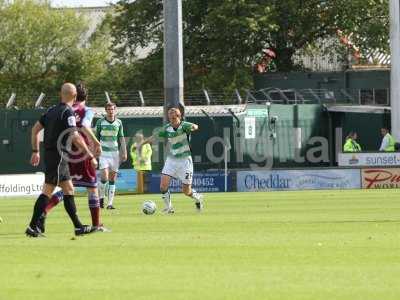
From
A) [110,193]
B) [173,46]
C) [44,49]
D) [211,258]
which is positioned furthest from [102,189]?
[44,49]

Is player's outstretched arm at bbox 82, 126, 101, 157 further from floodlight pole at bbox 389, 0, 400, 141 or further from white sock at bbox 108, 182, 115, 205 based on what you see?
floodlight pole at bbox 389, 0, 400, 141

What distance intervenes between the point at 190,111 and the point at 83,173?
27583 millimetres

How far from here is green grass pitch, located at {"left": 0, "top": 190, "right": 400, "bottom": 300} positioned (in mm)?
10641

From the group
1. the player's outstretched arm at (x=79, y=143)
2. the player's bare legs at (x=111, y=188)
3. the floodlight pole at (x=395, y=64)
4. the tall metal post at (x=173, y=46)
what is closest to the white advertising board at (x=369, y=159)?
the floodlight pole at (x=395, y=64)

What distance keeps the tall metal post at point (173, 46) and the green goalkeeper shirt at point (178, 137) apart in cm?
1129

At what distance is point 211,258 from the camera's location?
13203 mm

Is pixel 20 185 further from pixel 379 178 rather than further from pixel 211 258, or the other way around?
pixel 211 258

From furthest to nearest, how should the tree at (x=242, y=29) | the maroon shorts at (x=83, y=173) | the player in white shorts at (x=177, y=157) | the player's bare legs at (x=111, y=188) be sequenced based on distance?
1. the tree at (x=242, y=29)
2. the player's bare legs at (x=111, y=188)
3. the player in white shorts at (x=177, y=157)
4. the maroon shorts at (x=83, y=173)

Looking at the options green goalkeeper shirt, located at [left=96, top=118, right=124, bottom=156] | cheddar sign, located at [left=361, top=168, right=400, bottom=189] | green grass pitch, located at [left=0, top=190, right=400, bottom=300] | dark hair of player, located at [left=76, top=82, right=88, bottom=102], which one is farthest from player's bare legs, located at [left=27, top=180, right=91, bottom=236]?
cheddar sign, located at [left=361, top=168, right=400, bottom=189]

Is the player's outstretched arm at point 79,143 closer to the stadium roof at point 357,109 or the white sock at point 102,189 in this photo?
the white sock at point 102,189

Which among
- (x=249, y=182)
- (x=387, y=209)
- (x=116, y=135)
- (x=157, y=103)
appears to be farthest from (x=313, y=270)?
(x=157, y=103)

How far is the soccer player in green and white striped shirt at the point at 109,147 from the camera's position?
25.8 m

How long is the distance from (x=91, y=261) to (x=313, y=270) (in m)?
2.45

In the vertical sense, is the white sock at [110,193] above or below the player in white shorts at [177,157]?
below
